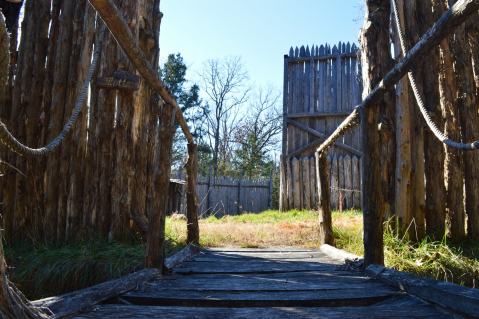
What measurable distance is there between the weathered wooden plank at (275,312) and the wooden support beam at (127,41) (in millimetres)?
1279

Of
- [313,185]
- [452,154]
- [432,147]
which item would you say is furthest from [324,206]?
[313,185]

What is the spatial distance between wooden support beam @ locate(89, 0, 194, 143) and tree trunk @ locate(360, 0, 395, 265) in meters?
1.49

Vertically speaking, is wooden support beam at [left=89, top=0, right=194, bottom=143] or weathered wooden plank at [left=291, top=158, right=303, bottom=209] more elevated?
wooden support beam at [left=89, top=0, right=194, bottom=143]

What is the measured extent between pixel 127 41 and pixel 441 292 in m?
1.88

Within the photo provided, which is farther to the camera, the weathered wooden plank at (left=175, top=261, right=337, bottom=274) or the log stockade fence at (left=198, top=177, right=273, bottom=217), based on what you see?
the log stockade fence at (left=198, top=177, right=273, bottom=217)

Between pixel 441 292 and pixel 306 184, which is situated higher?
pixel 306 184

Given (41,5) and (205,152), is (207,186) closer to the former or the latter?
(205,152)

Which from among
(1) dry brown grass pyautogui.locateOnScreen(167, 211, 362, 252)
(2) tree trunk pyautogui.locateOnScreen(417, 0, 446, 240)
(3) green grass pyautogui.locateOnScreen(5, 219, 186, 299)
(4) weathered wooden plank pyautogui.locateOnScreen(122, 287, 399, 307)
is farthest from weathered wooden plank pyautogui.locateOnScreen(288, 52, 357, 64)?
(4) weathered wooden plank pyautogui.locateOnScreen(122, 287, 399, 307)

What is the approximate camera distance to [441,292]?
1.74 meters

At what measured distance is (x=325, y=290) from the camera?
234 cm

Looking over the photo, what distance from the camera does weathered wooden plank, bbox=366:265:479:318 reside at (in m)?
1.52

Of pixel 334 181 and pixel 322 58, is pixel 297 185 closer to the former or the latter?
pixel 334 181

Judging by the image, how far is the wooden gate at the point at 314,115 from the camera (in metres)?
11.6

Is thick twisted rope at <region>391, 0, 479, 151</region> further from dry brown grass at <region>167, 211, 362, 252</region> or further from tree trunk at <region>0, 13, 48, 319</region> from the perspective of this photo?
dry brown grass at <region>167, 211, 362, 252</region>
